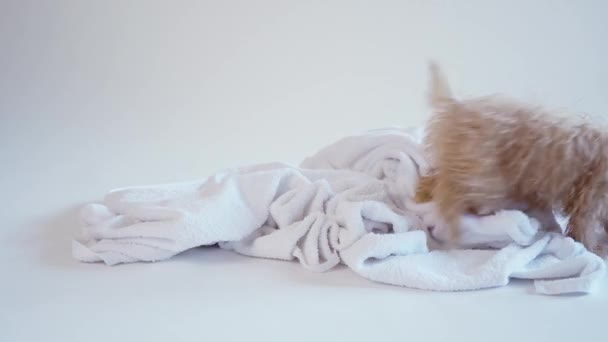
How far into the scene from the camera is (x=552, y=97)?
1.12 metres

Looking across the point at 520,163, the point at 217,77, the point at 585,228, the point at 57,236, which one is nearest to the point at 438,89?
the point at 520,163

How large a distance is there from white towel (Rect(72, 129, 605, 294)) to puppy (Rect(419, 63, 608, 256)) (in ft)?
0.12

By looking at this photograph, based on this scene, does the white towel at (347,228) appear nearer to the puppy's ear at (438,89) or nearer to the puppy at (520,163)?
the puppy at (520,163)

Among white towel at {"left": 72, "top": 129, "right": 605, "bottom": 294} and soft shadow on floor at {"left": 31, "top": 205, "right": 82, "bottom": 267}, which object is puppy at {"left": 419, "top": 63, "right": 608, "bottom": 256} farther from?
soft shadow on floor at {"left": 31, "top": 205, "right": 82, "bottom": 267}

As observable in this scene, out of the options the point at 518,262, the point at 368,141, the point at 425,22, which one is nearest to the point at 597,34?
the point at 425,22

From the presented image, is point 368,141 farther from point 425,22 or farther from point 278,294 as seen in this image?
point 425,22

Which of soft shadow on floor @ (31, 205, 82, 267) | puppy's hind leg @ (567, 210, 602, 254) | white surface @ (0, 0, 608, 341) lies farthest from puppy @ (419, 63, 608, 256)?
soft shadow on floor @ (31, 205, 82, 267)

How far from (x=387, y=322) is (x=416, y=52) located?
1710 mm

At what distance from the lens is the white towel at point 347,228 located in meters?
1.06

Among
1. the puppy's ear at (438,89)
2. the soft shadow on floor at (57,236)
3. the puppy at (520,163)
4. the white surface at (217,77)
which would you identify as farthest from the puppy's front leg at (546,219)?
the soft shadow on floor at (57,236)

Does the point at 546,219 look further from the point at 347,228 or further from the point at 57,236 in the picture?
the point at 57,236

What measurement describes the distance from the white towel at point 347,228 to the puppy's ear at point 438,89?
0.57 ft

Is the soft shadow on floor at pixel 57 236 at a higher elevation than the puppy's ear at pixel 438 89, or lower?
lower

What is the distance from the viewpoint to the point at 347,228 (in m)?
1.15
